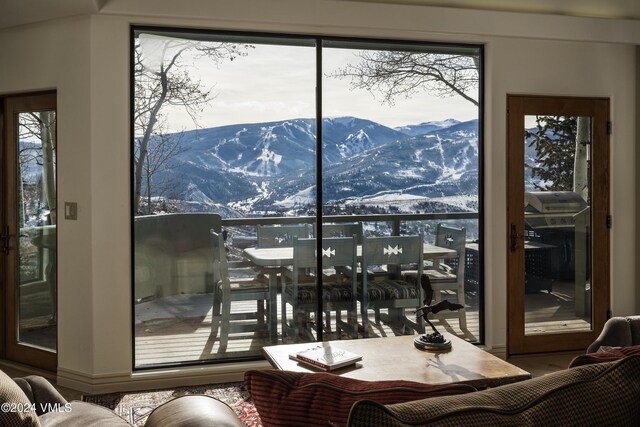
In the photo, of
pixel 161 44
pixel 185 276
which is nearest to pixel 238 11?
pixel 161 44

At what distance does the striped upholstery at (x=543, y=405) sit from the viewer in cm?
98

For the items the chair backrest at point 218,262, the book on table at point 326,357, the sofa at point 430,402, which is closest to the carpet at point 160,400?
the chair backrest at point 218,262

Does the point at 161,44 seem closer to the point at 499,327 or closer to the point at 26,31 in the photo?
the point at 26,31

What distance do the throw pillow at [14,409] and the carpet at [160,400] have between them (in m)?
2.28

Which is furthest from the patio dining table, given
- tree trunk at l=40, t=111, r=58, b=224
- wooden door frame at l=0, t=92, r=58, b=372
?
wooden door frame at l=0, t=92, r=58, b=372

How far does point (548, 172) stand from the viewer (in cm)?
512

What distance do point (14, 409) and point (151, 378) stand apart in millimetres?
3040

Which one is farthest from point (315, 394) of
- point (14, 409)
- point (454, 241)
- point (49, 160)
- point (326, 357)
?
point (49, 160)

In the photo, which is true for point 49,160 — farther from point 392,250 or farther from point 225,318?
point 392,250

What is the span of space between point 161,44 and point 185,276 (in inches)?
65.5

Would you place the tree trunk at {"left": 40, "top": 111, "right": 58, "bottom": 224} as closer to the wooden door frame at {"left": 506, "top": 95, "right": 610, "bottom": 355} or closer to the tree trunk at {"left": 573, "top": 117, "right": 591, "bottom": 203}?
the wooden door frame at {"left": 506, "top": 95, "right": 610, "bottom": 355}

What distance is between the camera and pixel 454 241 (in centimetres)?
496

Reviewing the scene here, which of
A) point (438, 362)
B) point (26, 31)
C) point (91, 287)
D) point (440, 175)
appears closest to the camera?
point (438, 362)

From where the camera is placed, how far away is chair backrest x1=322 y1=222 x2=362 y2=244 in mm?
4676
